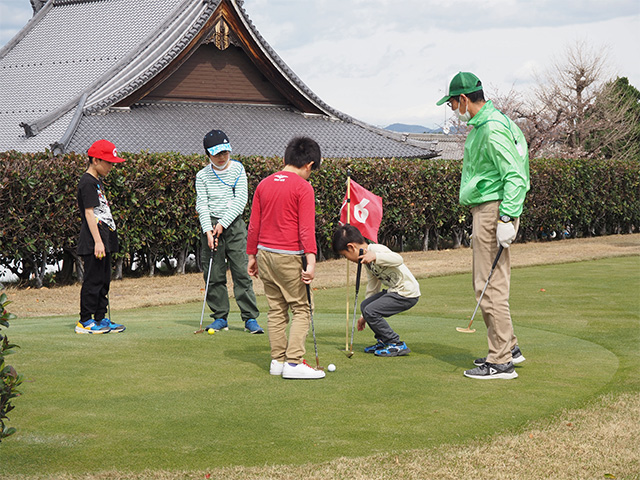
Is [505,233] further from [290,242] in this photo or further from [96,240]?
[96,240]

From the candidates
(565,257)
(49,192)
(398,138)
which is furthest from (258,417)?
(398,138)

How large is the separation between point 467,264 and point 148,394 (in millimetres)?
12075

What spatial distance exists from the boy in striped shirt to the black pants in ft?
3.38

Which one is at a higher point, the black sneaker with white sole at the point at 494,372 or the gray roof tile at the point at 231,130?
the gray roof tile at the point at 231,130

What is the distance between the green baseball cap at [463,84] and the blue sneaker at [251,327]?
3188 mm

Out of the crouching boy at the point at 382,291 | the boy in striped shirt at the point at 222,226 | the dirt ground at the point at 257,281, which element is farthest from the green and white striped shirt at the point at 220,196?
the dirt ground at the point at 257,281

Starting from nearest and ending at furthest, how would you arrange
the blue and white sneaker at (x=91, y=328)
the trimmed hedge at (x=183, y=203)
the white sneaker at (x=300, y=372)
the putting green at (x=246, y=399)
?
the putting green at (x=246, y=399) → the white sneaker at (x=300, y=372) → the blue and white sneaker at (x=91, y=328) → the trimmed hedge at (x=183, y=203)

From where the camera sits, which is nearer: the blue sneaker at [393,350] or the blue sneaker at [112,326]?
the blue sneaker at [393,350]

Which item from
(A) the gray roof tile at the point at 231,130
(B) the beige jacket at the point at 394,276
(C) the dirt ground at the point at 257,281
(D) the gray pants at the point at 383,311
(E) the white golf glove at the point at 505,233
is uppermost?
(A) the gray roof tile at the point at 231,130

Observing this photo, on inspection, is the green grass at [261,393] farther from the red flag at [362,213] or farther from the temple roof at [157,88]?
the temple roof at [157,88]

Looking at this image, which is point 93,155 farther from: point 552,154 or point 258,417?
point 552,154

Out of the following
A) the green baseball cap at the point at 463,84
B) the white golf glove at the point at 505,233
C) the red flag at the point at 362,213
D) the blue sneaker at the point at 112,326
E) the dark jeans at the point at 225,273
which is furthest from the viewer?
the dark jeans at the point at 225,273

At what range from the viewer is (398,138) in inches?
982

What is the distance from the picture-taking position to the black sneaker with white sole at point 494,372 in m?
6.12
